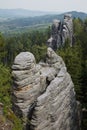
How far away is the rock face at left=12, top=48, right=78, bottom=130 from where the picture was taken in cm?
3672

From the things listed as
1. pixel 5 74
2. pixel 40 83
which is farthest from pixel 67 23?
pixel 40 83

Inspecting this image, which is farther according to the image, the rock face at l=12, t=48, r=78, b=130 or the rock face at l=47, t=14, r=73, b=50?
the rock face at l=47, t=14, r=73, b=50

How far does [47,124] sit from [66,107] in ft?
18.1

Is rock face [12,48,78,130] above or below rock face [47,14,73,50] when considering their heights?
above

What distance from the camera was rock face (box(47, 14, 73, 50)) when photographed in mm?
121125

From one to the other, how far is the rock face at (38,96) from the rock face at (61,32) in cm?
7833

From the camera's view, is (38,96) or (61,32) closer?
(38,96)

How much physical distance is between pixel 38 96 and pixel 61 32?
87.9 metres

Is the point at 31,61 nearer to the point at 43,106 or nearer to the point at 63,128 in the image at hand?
the point at 43,106

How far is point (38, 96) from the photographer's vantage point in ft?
130

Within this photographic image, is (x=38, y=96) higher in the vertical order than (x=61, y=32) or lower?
higher

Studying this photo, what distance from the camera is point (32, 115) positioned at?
36.5 meters

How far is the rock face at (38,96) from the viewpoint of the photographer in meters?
36.7

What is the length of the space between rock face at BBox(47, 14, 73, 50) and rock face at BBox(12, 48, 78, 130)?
78.3 m
